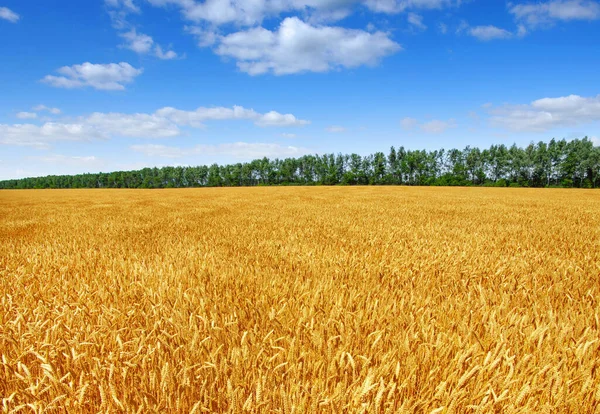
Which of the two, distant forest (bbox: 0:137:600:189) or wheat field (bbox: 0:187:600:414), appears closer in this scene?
wheat field (bbox: 0:187:600:414)

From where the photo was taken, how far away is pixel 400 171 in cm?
12388

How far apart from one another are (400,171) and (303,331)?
130 meters

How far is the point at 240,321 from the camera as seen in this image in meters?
2.17

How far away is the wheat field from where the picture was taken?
135 cm

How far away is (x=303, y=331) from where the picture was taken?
1960mm

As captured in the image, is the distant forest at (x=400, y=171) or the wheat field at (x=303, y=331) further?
the distant forest at (x=400, y=171)

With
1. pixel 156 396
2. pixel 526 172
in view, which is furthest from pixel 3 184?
pixel 526 172

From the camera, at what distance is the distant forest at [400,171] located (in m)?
96.8

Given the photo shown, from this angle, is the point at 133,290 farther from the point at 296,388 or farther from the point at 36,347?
the point at 296,388

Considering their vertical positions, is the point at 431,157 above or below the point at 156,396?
above

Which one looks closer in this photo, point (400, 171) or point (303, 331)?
point (303, 331)

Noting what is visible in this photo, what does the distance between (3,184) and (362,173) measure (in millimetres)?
219479

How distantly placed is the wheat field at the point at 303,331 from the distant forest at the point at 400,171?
10703 cm

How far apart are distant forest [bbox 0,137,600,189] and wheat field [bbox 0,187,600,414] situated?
107m
